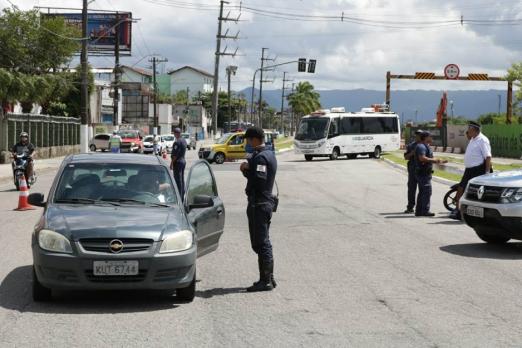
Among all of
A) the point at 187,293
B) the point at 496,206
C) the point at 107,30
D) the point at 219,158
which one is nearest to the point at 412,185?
the point at 496,206

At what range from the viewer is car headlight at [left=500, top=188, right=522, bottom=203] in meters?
11.6

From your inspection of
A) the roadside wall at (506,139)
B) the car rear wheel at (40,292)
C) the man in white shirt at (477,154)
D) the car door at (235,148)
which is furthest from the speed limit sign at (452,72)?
the car rear wheel at (40,292)

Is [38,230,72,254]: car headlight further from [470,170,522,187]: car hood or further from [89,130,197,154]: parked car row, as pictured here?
[89,130,197,154]: parked car row

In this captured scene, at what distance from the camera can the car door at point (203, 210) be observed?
8.97 meters

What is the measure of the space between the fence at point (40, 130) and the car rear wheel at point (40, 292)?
34636mm

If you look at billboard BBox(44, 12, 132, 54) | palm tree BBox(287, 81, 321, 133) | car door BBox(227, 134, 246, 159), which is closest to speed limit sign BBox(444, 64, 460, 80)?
car door BBox(227, 134, 246, 159)

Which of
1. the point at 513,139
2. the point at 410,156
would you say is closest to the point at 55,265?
the point at 410,156

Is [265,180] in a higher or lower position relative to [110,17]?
lower

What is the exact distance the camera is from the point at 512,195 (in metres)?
11.7

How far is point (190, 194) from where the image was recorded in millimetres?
9477

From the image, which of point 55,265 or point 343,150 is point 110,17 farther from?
point 55,265

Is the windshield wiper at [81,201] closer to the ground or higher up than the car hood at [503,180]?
closer to the ground

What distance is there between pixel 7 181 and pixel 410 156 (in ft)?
54.3

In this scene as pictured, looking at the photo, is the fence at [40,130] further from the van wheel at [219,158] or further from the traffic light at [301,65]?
the traffic light at [301,65]
